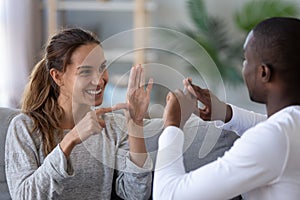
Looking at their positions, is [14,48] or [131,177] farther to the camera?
[14,48]

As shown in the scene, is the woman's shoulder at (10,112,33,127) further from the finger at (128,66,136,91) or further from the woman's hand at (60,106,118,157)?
the finger at (128,66,136,91)

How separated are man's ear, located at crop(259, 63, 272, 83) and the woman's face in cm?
53

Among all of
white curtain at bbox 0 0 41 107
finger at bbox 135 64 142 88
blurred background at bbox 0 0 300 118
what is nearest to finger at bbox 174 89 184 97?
finger at bbox 135 64 142 88

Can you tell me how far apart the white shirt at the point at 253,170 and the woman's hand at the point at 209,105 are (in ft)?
0.77

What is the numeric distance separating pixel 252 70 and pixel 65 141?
1.78 ft

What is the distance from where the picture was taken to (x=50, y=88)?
1.61 metres

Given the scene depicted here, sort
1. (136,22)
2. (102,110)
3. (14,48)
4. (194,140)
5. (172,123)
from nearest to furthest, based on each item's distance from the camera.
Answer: (172,123), (102,110), (194,140), (14,48), (136,22)

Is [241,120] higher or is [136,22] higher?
A: [241,120]

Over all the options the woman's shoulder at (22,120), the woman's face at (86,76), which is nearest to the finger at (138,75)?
the woman's face at (86,76)

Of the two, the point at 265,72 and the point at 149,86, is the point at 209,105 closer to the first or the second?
the point at 149,86

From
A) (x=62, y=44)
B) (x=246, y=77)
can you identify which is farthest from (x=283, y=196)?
(x=62, y=44)

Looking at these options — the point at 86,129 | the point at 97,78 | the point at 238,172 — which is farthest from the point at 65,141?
the point at 238,172

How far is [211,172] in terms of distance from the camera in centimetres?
96

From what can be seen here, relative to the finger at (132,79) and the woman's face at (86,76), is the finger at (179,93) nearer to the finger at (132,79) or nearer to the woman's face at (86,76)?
the finger at (132,79)
